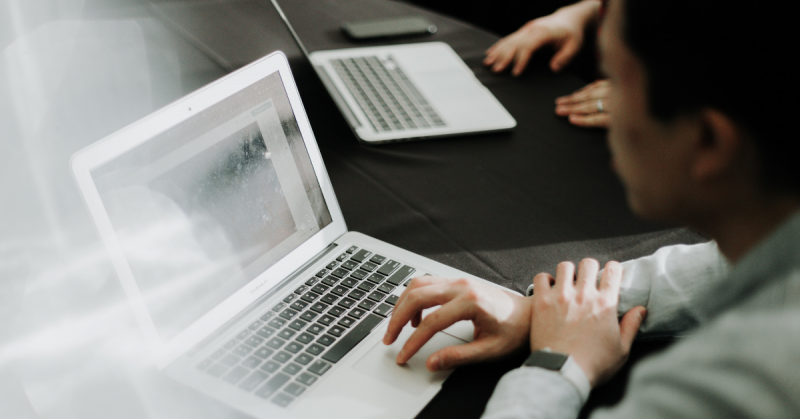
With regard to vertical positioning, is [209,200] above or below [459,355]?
above

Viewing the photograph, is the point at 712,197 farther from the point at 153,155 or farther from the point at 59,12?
the point at 59,12

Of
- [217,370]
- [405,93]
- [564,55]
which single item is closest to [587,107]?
[564,55]

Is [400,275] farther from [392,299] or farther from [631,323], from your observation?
[631,323]

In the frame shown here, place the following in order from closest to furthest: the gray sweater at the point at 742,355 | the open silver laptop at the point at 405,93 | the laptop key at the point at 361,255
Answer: the gray sweater at the point at 742,355 < the laptop key at the point at 361,255 < the open silver laptop at the point at 405,93

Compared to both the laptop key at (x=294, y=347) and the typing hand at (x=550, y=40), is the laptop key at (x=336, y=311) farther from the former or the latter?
the typing hand at (x=550, y=40)

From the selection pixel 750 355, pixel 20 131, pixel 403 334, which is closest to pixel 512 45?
pixel 403 334

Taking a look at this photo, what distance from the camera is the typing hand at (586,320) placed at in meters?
0.71

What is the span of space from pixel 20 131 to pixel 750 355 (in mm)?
998

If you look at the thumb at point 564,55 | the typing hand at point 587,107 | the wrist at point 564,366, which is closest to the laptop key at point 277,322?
the wrist at point 564,366

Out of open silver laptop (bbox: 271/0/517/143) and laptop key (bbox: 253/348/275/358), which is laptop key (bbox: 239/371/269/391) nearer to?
laptop key (bbox: 253/348/275/358)

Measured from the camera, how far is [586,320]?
0.75 m

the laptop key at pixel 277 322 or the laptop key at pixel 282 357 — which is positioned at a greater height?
the laptop key at pixel 277 322

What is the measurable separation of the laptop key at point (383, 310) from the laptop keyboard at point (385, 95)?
48 centimetres

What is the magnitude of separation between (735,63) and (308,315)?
0.54 m
